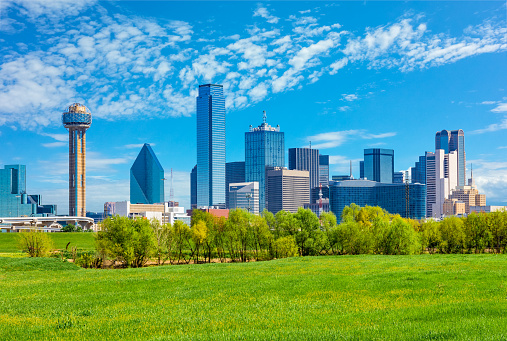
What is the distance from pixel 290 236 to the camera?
3110 inches

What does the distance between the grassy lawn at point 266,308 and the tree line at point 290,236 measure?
106 feet

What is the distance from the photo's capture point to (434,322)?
16391mm

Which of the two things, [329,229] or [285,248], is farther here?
[329,229]

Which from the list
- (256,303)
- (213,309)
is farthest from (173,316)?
(256,303)

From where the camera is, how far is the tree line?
68000 millimetres

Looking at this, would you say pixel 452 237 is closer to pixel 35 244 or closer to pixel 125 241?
pixel 125 241

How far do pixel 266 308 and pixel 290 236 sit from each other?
57.9 metres

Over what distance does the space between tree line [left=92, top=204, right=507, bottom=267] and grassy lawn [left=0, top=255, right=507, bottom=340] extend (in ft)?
106

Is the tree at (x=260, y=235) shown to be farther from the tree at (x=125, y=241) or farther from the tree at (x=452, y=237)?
the tree at (x=452, y=237)

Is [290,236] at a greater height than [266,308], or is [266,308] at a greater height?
[266,308]

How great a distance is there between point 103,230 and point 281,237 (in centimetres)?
3102

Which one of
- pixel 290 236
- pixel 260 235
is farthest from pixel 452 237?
pixel 260 235

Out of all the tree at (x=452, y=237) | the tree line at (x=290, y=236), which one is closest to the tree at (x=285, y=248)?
the tree line at (x=290, y=236)

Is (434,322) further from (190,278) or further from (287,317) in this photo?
(190,278)
